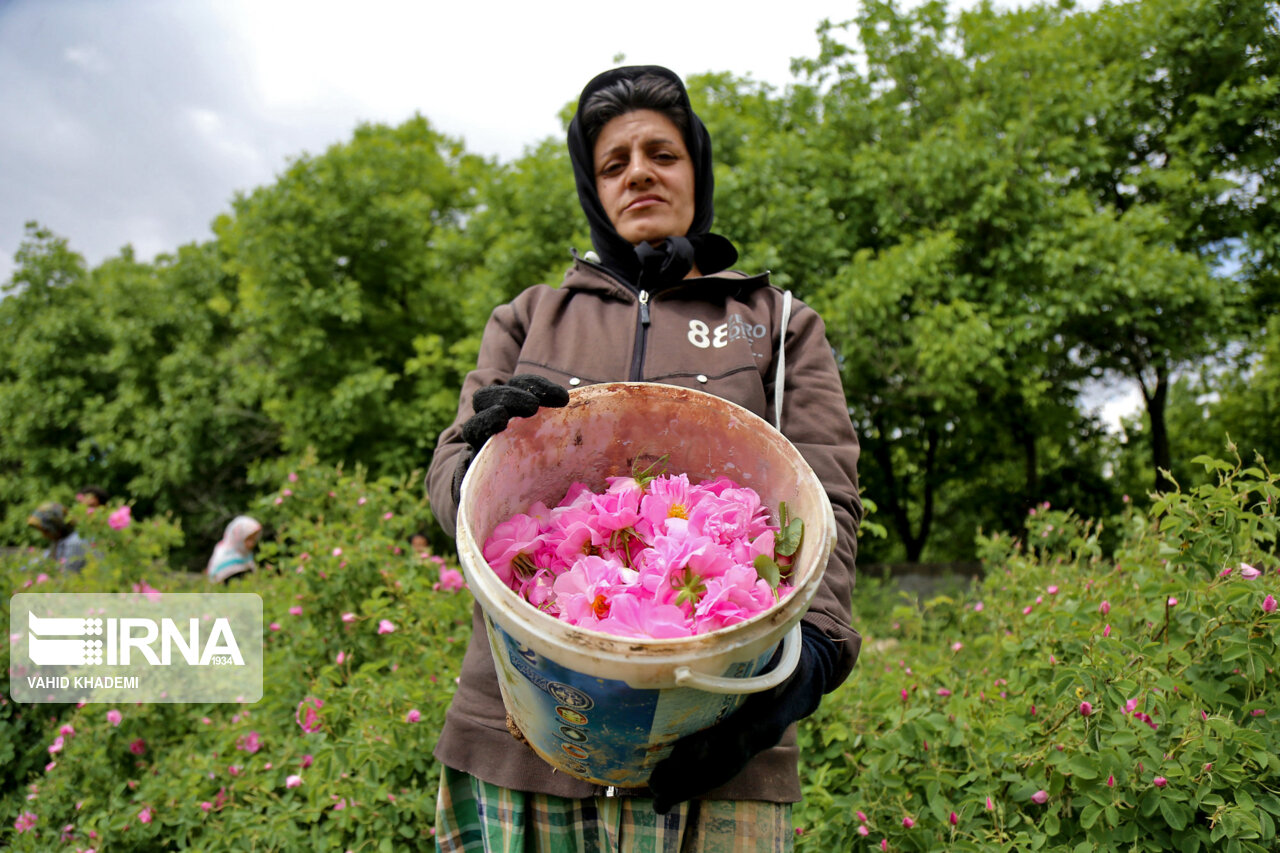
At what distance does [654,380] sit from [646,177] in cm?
50

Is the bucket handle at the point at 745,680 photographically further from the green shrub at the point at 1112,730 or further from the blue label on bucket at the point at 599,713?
the green shrub at the point at 1112,730

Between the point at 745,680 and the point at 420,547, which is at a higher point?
the point at 745,680

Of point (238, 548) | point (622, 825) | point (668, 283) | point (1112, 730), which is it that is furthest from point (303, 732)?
point (238, 548)

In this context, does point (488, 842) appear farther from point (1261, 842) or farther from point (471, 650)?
point (1261, 842)

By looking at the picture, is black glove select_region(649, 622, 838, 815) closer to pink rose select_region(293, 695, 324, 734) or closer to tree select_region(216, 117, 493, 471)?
pink rose select_region(293, 695, 324, 734)

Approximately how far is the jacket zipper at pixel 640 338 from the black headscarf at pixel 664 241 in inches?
1.6

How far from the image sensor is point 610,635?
82 centimetres

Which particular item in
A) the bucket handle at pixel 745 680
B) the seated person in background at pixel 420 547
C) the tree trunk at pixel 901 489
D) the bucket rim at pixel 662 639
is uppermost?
the bucket rim at pixel 662 639

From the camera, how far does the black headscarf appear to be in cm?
155

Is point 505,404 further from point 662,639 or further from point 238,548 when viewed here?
point 238,548

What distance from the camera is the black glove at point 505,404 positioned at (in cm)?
108

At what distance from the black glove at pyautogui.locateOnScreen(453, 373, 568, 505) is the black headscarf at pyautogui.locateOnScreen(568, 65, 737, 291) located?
1.69 feet

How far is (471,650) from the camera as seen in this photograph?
4.58 ft

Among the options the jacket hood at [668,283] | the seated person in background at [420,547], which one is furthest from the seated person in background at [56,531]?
the jacket hood at [668,283]
